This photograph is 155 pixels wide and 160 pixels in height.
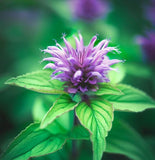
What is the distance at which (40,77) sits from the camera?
91cm

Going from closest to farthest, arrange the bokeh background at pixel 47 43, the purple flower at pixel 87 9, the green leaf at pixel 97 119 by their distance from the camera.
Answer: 1. the green leaf at pixel 97 119
2. the bokeh background at pixel 47 43
3. the purple flower at pixel 87 9

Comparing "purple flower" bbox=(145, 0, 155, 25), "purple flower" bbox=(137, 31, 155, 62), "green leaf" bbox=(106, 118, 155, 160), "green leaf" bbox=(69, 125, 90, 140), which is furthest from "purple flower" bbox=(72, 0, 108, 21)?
"green leaf" bbox=(69, 125, 90, 140)

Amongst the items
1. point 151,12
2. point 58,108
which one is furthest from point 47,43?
point 151,12

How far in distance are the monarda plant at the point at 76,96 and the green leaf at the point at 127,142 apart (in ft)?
0.30

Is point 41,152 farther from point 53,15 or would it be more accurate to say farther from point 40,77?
point 53,15

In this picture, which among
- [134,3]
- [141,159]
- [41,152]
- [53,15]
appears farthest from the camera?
[134,3]

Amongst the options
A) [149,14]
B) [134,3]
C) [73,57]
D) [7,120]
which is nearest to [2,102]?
[7,120]

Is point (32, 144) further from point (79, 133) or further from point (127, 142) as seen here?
point (127, 142)

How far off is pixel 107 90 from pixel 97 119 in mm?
146

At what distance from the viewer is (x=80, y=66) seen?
0.88m

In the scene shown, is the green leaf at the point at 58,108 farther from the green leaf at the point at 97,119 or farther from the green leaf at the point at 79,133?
the green leaf at the point at 79,133

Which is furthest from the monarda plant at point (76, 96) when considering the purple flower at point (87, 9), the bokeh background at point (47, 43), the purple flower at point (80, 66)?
the purple flower at point (87, 9)

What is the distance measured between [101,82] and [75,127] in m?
0.24

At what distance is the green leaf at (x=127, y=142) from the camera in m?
1.09
